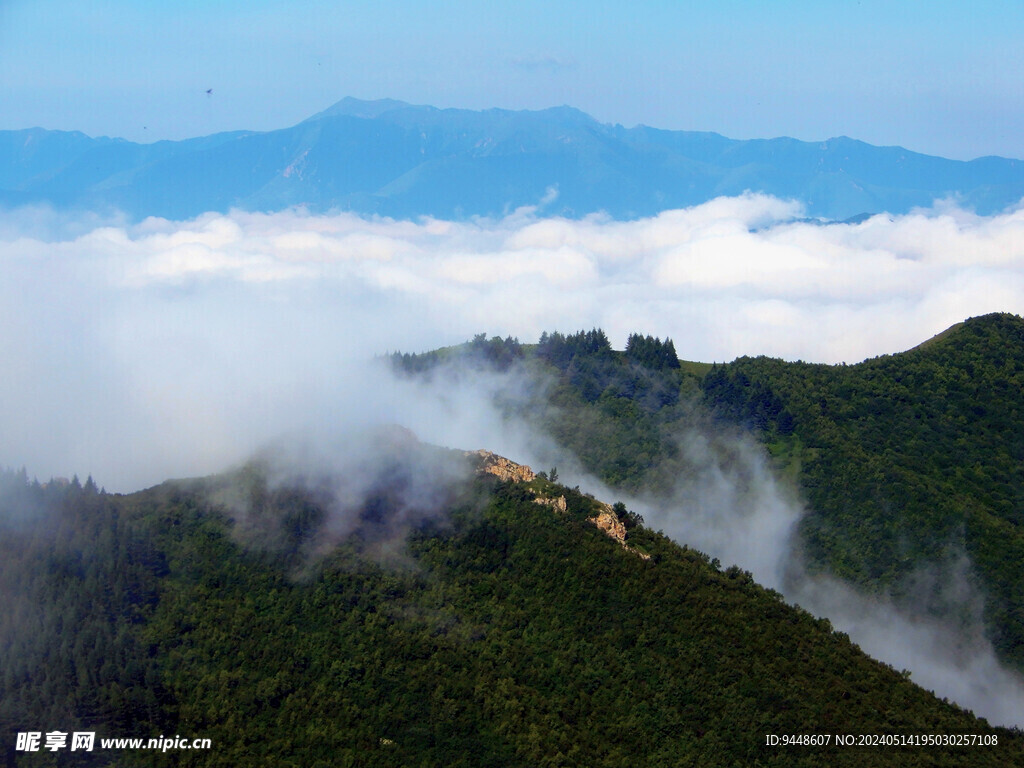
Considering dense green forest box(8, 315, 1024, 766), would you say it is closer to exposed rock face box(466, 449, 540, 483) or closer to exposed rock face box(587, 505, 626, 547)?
exposed rock face box(466, 449, 540, 483)

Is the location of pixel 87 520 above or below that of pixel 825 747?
above

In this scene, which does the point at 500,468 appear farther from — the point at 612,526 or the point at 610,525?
the point at 612,526

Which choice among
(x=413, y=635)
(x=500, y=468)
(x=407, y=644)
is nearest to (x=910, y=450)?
(x=500, y=468)

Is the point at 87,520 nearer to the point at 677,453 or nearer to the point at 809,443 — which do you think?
the point at 677,453

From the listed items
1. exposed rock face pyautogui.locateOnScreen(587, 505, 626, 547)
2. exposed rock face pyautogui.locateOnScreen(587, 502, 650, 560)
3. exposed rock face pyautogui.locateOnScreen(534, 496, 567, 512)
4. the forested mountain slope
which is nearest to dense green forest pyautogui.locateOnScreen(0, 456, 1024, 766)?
exposed rock face pyautogui.locateOnScreen(534, 496, 567, 512)

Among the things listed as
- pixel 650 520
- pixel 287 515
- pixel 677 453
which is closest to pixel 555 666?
pixel 287 515

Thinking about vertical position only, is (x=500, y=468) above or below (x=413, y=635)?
above

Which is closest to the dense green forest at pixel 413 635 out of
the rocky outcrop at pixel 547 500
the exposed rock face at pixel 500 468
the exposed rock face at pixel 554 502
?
the exposed rock face at pixel 554 502
